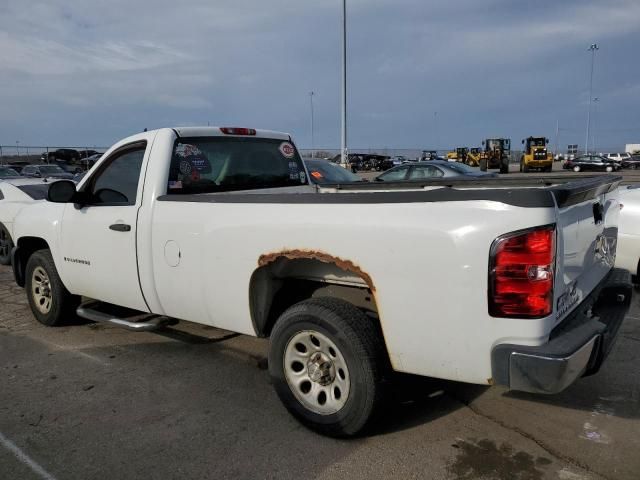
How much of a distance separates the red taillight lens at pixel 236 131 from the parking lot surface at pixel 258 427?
6.40 ft

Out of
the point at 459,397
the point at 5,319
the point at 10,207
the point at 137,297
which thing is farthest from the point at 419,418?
the point at 10,207

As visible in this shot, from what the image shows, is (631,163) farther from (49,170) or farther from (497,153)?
(49,170)

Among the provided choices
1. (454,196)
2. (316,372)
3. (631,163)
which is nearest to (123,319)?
(316,372)

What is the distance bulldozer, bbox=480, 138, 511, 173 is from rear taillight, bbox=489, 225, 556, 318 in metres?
41.2

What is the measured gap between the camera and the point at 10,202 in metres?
8.30

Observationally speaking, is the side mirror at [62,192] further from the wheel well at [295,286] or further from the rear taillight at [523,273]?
the rear taillight at [523,273]

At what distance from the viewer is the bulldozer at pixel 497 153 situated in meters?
41.8

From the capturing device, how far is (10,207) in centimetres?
820

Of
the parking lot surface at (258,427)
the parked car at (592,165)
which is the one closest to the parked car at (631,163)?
the parked car at (592,165)

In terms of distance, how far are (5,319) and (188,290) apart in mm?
3390

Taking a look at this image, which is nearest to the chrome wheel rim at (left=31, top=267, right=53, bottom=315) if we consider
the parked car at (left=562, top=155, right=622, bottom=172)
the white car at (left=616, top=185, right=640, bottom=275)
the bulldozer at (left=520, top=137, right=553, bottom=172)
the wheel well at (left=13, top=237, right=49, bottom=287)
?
the wheel well at (left=13, top=237, right=49, bottom=287)

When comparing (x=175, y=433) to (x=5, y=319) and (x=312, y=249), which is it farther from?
(x=5, y=319)

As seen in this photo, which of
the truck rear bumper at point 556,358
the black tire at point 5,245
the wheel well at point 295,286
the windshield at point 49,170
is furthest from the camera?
the windshield at point 49,170

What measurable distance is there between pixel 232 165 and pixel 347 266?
208 cm
